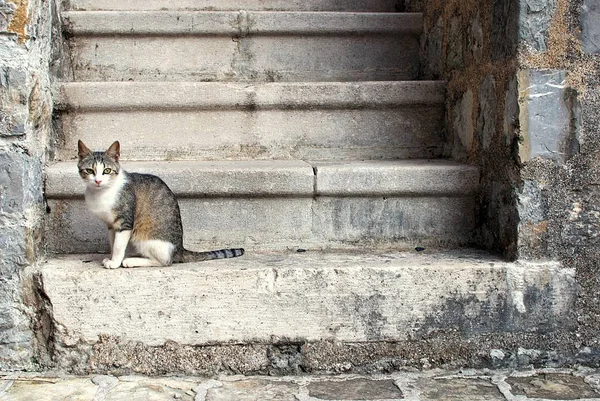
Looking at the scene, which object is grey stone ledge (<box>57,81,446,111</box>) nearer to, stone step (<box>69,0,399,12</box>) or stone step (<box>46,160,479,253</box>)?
stone step (<box>46,160,479,253</box>)

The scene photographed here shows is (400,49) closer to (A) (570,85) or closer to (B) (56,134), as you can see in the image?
(A) (570,85)

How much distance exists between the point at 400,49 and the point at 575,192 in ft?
4.89

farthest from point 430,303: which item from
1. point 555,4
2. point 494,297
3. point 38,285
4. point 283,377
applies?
point 38,285

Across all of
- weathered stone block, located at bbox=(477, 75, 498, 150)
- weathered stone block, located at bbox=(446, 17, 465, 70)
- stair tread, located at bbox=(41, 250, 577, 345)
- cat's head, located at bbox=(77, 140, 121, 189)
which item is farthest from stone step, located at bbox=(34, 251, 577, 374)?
weathered stone block, located at bbox=(446, 17, 465, 70)

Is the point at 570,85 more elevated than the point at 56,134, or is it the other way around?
the point at 570,85

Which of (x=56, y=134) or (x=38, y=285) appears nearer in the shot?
(x=38, y=285)

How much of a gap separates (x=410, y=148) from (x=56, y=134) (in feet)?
5.75

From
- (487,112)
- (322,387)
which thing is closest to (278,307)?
(322,387)

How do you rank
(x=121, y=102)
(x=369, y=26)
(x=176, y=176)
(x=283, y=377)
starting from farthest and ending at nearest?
(x=369, y=26) < (x=121, y=102) < (x=176, y=176) < (x=283, y=377)

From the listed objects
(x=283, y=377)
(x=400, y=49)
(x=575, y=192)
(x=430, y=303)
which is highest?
(x=400, y=49)

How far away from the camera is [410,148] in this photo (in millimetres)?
3482

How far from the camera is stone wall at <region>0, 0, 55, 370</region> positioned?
2.71 m

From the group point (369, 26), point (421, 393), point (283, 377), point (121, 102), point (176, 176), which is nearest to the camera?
point (421, 393)

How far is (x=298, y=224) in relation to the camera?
3062 millimetres
